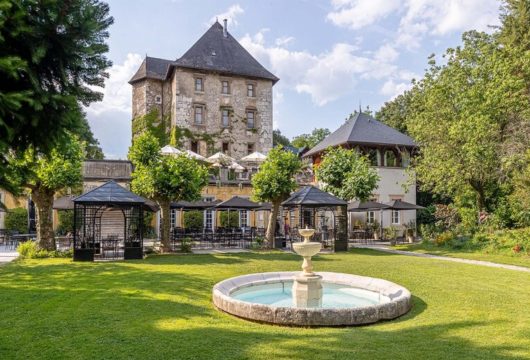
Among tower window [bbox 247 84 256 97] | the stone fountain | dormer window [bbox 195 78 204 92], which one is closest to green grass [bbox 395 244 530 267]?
the stone fountain

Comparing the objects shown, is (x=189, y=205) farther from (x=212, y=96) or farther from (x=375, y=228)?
(x=212, y=96)

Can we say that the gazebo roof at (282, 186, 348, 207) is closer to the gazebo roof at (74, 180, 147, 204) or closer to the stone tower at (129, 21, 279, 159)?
the gazebo roof at (74, 180, 147, 204)

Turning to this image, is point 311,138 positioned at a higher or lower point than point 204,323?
higher

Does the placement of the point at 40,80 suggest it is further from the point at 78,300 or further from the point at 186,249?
the point at 186,249

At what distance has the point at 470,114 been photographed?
21.6 metres

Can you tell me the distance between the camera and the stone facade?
3306 centimetres

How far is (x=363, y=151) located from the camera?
2820 cm

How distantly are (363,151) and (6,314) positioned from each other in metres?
24.0

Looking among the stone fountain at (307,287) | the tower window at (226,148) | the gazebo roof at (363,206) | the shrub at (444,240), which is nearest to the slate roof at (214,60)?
the tower window at (226,148)

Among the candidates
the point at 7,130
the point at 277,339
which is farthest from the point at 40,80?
the point at 277,339

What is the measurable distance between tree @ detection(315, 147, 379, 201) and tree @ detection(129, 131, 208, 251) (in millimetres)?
7583

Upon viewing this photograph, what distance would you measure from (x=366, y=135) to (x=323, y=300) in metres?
20.6

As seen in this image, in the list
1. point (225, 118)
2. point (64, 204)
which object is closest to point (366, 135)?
point (225, 118)

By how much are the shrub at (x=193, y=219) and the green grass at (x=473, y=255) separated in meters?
13.2
